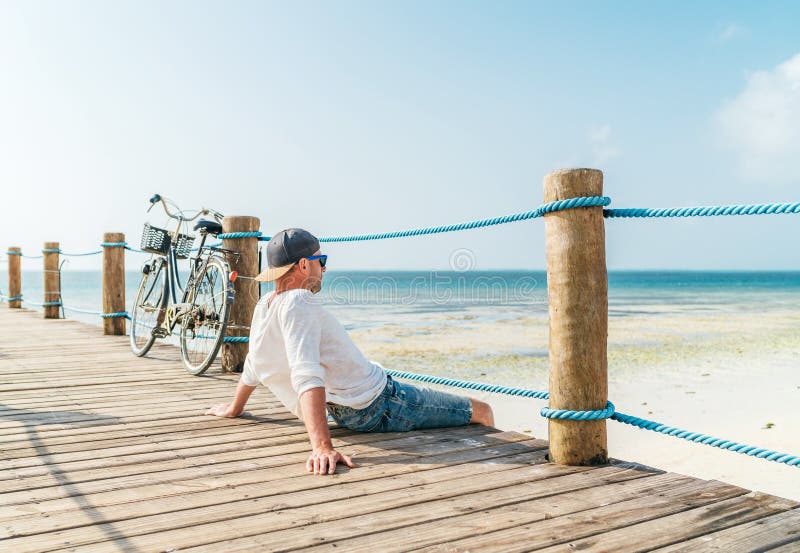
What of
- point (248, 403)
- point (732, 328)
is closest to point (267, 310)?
point (248, 403)

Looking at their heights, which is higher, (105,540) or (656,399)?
(105,540)

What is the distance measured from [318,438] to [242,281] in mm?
2374

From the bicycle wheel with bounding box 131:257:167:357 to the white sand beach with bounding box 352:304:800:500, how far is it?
14.4 ft

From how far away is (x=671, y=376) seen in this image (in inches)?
428

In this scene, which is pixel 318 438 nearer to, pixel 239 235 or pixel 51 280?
pixel 239 235

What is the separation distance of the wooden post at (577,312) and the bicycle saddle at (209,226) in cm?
286

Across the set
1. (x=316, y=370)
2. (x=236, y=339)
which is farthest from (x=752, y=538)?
(x=236, y=339)

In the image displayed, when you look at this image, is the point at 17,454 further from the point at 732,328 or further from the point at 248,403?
the point at 732,328

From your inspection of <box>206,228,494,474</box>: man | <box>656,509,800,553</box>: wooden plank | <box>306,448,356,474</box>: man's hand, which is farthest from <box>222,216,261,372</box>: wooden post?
<box>656,509,800,553</box>: wooden plank

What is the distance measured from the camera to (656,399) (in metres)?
9.24

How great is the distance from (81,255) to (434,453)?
730 cm

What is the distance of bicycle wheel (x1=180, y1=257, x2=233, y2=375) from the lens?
4.43 meters

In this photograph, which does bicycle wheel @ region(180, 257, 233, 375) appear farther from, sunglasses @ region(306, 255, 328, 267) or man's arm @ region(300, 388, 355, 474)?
man's arm @ region(300, 388, 355, 474)

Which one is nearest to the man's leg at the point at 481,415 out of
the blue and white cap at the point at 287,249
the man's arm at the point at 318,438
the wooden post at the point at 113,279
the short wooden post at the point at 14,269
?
the man's arm at the point at 318,438
